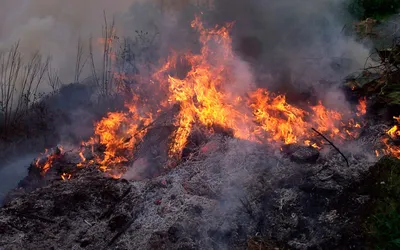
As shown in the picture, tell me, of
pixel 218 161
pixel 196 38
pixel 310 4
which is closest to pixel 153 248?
pixel 218 161

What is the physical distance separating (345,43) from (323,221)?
5.67m

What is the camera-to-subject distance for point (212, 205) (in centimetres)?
575

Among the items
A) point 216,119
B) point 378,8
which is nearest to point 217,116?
point 216,119

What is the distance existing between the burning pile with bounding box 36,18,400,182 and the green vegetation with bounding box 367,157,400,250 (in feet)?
4.07

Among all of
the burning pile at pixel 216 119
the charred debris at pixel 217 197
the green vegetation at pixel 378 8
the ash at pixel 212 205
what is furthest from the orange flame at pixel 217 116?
the green vegetation at pixel 378 8

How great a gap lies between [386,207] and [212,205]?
2494mm

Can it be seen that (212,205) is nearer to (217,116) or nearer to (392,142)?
(217,116)

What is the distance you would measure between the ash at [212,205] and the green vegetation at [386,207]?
21 centimetres

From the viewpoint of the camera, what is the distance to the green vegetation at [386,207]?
4328 mm

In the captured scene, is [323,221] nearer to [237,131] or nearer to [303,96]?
[237,131]

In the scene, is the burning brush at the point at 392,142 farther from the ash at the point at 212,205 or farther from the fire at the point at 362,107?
the fire at the point at 362,107

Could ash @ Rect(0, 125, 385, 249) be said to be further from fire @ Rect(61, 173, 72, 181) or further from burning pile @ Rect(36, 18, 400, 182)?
burning pile @ Rect(36, 18, 400, 182)

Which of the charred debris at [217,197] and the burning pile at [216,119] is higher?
the burning pile at [216,119]

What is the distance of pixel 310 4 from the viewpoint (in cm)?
965
